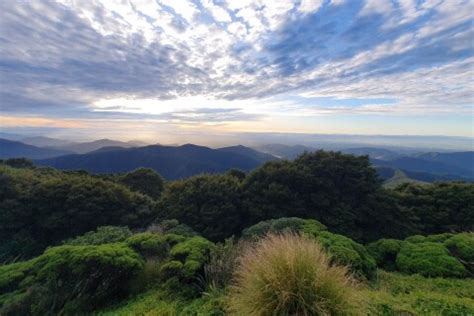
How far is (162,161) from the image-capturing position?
130 m

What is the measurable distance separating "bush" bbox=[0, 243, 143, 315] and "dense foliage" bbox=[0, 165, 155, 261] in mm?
12431

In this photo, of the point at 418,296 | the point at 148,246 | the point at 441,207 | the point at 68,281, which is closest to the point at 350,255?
the point at 418,296

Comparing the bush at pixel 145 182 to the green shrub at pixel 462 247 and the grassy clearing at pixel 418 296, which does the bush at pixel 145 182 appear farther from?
the grassy clearing at pixel 418 296

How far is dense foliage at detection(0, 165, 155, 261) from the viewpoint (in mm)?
16562

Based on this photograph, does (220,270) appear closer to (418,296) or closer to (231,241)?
(231,241)

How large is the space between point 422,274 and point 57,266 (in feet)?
25.9

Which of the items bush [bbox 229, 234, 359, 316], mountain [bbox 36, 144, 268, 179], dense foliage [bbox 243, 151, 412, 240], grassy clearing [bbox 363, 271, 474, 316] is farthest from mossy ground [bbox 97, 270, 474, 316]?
mountain [bbox 36, 144, 268, 179]

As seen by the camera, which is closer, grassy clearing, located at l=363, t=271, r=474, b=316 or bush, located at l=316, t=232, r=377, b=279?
grassy clearing, located at l=363, t=271, r=474, b=316

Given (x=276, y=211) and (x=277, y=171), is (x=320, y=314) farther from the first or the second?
(x=277, y=171)

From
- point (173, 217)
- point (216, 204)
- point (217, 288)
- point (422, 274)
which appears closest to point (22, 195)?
point (173, 217)

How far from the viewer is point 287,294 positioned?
3045 millimetres

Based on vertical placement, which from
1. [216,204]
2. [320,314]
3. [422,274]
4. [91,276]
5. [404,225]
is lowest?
[404,225]

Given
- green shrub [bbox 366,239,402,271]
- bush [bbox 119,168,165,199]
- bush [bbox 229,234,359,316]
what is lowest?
→ bush [bbox 119,168,165,199]

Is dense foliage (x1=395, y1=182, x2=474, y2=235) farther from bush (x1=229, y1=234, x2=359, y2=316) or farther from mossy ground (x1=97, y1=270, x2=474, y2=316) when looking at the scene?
bush (x1=229, y1=234, x2=359, y2=316)
